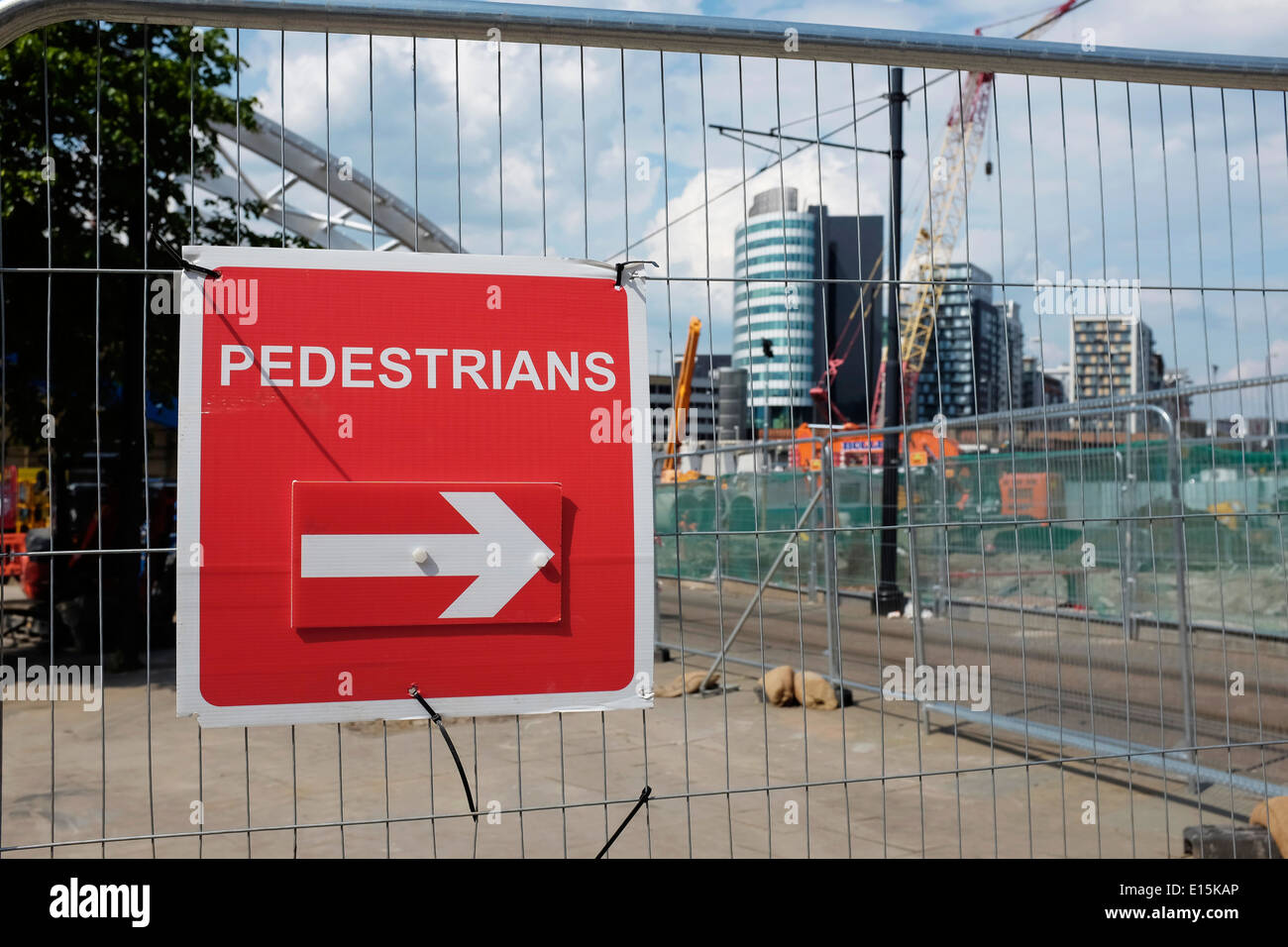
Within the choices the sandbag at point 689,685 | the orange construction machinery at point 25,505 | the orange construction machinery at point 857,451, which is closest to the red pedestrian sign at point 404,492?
the orange construction machinery at point 857,451

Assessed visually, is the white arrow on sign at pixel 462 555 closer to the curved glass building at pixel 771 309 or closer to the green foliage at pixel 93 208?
the curved glass building at pixel 771 309

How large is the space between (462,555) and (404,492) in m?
0.22

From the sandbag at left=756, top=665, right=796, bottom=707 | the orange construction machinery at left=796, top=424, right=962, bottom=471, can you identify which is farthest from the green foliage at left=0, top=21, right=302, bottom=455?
the sandbag at left=756, top=665, right=796, bottom=707

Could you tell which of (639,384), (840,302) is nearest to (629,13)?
(639,384)

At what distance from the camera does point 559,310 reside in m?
3.01

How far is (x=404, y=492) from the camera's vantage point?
284cm

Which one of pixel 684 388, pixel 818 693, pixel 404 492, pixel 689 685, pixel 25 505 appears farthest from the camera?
pixel 25 505

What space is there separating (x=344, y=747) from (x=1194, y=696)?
19.1ft

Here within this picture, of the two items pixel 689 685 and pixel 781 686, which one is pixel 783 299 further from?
pixel 689 685

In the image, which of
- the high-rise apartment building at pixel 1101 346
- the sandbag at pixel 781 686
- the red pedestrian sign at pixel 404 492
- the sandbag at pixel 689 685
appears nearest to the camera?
the red pedestrian sign at pixel 404 492

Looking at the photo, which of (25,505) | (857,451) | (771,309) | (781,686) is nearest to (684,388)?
(771,309)

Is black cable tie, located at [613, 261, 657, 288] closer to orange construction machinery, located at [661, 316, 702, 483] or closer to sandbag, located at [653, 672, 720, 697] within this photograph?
orange construction machinery, located at [661, 316, 702, 483]

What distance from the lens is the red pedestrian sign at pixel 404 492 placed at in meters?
2.79

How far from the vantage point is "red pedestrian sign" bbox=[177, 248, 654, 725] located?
2.79 metres
